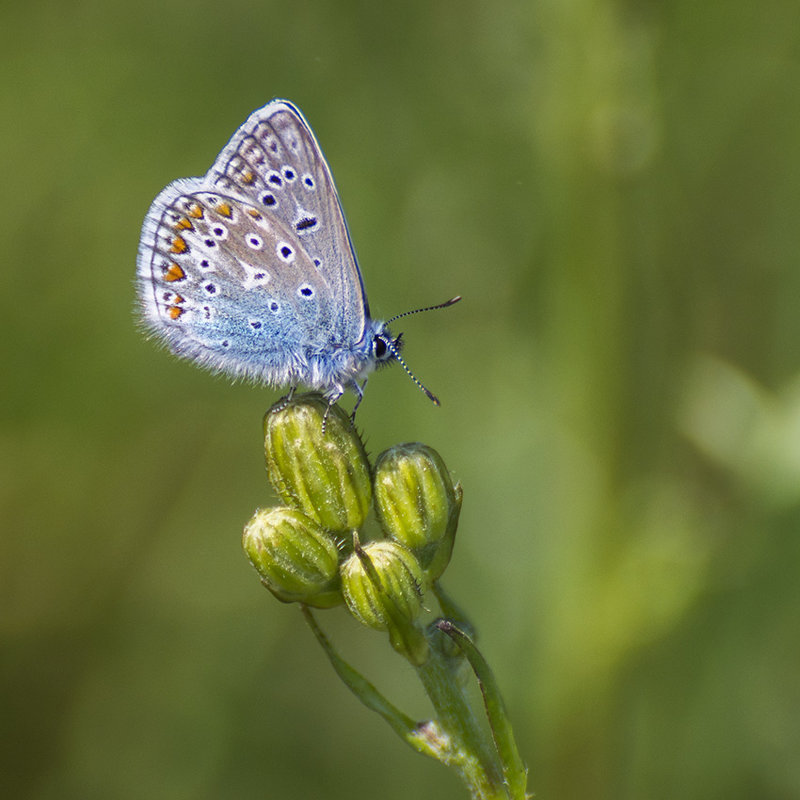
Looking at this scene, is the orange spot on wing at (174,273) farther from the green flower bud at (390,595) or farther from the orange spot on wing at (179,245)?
the green flower bud at (390,595)

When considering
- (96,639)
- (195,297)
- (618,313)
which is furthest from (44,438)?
(618,313)

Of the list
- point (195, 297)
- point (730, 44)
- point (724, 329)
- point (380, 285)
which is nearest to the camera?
point (195, 297)

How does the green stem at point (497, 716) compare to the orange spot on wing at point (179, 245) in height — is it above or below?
below

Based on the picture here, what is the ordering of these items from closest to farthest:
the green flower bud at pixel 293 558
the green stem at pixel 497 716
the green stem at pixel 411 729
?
1. the green stem at pixel 497 716
2. the green stem at pixel 411 729
3. the green flower bud at pixel 293 558

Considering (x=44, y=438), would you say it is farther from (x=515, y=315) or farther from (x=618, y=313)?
(x=618, y=313)

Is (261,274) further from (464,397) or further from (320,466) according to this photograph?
(464,397)

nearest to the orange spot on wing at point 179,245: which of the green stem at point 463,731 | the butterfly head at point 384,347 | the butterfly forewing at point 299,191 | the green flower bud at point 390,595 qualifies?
the butterfly forewing at point 299,191
